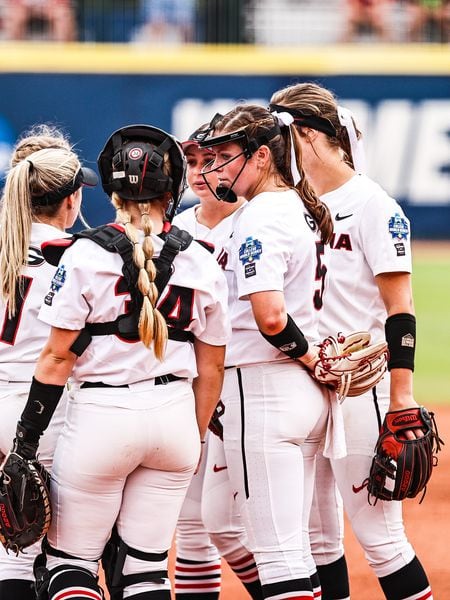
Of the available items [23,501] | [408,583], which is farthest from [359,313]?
[23,501]

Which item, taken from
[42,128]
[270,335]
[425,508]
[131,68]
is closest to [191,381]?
[270,335]

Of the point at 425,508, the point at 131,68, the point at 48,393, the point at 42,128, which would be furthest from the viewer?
the point at 131,68

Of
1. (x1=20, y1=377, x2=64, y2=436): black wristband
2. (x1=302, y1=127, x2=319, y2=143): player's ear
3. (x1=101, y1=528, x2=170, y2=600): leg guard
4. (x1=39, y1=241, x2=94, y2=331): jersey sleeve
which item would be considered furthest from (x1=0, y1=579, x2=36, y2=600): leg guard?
(x1=302, y1=127, x2=319, y2=143): player's ear

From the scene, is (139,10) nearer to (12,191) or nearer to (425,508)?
(425,508)

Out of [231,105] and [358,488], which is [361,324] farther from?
[231,105]

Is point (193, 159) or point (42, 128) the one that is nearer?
point (42, 128)

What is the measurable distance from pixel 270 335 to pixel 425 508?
2.97 m

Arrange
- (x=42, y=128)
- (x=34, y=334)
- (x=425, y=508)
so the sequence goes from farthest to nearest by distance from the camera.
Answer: (x=425, y=508), (x=42, y=128), (x=34, y=334)

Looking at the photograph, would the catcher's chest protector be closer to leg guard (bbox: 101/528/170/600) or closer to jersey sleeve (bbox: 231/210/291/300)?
jersey sleeve (bbox: 231/210/291/300)

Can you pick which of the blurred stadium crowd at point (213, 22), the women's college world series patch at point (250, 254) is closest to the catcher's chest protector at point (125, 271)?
the women's college world series patch at point (250, 254)

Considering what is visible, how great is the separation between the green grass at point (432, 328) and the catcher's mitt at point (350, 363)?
16.2 feet

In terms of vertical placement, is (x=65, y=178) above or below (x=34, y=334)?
above

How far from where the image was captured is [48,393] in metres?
3.28

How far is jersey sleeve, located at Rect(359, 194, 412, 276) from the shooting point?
383 centimetres
